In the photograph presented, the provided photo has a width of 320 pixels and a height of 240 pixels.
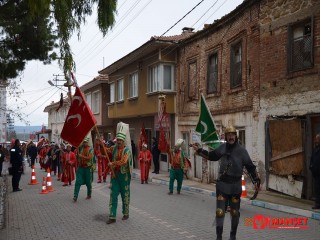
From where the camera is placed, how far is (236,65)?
15.9 metres

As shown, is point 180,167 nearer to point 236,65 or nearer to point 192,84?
point 236,65

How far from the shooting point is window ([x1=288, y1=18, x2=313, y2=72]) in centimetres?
1203

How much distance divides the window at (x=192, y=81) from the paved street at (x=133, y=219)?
6.90 metres

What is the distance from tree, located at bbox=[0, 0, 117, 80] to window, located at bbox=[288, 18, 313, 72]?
6.74 m

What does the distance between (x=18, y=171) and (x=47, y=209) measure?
4.58m

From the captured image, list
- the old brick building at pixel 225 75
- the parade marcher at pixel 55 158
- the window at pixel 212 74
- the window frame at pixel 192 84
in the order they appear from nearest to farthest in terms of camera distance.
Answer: the old brick building at pixel 225 75 < the window at pixel 212 74 < the window frame at pixel 192 84 < the parade marcher at pixel 55 158

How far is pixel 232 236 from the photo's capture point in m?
6.99

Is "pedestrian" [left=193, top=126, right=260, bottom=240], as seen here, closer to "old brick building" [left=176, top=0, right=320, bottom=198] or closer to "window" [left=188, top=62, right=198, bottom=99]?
"old brick building" [left=176, top=0, right=320, bottom=198]

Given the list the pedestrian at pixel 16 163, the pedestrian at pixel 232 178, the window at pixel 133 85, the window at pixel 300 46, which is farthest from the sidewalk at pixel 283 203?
the window at pixel 133 85

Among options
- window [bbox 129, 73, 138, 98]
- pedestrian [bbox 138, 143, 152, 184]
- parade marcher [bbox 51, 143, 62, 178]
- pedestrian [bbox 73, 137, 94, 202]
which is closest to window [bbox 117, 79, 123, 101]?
window [bbox 129, 73, 138, 98]

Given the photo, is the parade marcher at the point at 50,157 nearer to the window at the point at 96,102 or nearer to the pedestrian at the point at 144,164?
the pedestrian at the point at 144,164

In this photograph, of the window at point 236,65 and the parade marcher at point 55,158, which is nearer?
the window at point 236,65

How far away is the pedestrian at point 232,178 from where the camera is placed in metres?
6.93

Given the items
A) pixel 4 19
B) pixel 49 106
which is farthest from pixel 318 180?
pixel 49 106
